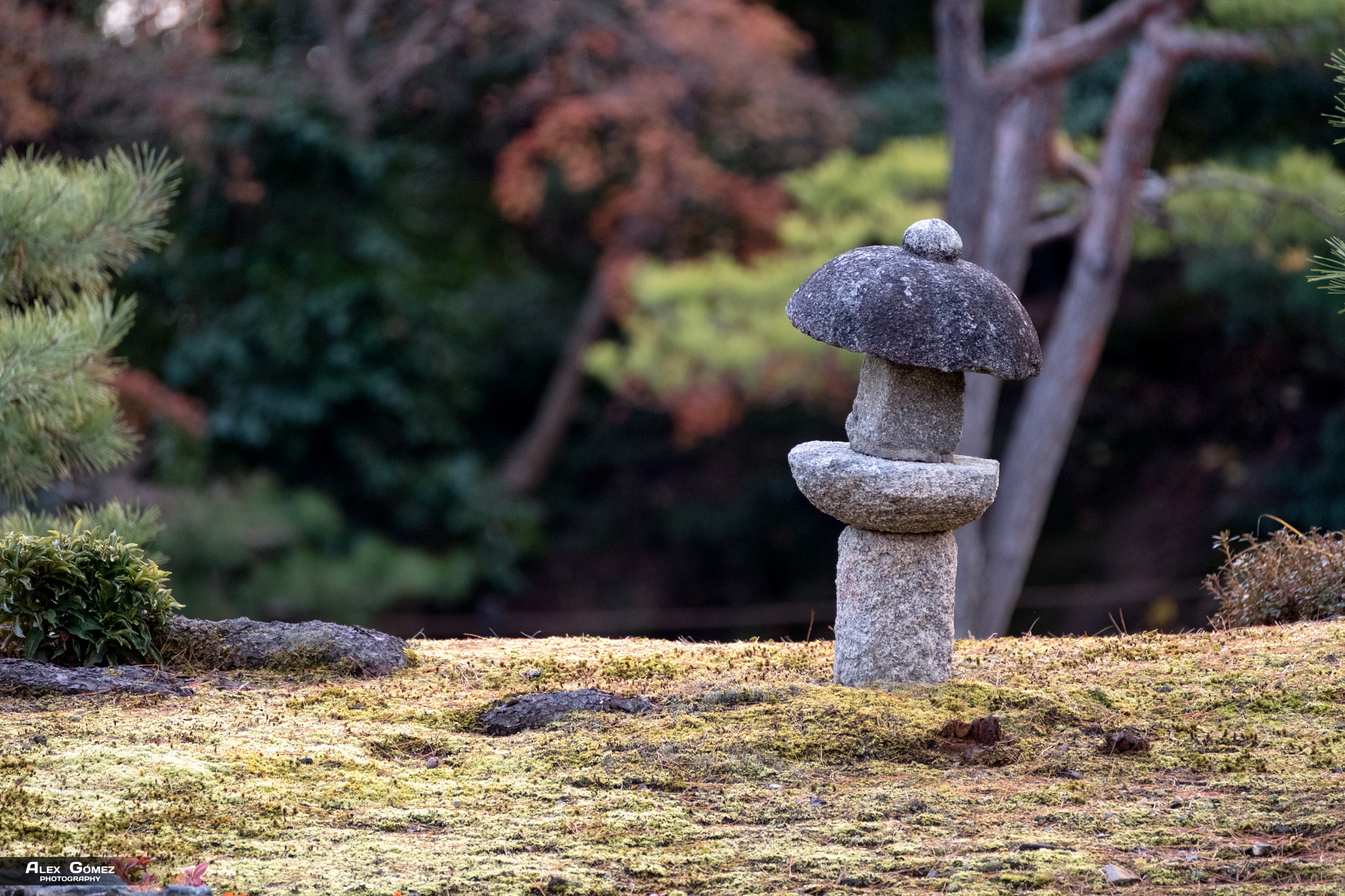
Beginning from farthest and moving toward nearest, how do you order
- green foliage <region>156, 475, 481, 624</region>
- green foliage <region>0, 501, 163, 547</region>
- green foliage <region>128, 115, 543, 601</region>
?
green foliage <region>128, 115, 543, 601</region>, green foliage <region>156, 475, 481, 624</region>, green foliage <region>0, 501, 163, 547</region>

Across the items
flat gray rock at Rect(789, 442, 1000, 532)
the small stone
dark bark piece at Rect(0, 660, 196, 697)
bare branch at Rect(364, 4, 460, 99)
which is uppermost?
bare branch at Rect(364, 4, 460, 99)

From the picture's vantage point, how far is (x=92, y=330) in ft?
16.8

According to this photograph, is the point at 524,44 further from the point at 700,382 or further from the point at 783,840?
the point at 783,840

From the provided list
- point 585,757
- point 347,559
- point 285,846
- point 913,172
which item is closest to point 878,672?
point 585,757

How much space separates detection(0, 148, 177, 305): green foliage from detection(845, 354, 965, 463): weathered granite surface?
2990mm

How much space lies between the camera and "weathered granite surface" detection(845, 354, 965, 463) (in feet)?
13.8

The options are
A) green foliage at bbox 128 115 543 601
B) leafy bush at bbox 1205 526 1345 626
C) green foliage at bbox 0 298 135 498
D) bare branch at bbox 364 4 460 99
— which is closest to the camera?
green foliage at bbox 0 298 135 498

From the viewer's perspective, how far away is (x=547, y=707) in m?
4.18

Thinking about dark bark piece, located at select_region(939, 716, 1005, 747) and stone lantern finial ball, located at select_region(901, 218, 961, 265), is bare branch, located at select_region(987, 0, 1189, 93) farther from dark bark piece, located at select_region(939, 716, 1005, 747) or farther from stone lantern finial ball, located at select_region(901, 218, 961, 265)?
dark bark piece, located at select_region(939, 716, 1005, 747)

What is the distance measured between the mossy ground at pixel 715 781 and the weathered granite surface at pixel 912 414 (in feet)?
2.60

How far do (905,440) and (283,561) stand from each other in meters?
8.21

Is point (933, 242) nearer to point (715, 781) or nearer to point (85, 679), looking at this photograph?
point (715, 781)

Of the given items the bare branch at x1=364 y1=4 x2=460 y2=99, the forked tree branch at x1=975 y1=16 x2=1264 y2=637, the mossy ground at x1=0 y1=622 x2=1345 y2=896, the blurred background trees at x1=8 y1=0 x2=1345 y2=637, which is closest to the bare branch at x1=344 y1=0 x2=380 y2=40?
the blurred background trees at x1=8 y1=0 x2=1345 y2=637

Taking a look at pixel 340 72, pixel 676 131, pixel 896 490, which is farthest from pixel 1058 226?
pixel 896 490
